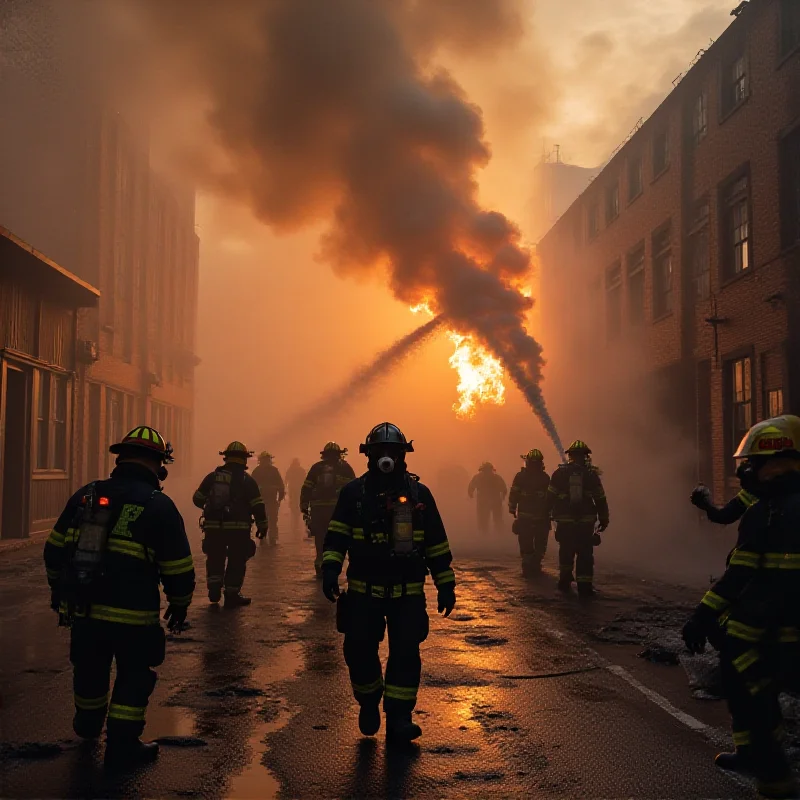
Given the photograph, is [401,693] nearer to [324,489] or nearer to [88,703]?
[88,703]

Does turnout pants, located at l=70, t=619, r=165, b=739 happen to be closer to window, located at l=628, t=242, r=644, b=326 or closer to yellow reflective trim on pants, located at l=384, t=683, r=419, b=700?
yellow reflective trim on pants, located at l=384, t=683, r=419, b=700

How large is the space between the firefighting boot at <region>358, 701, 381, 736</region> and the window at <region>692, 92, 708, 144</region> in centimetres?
1682

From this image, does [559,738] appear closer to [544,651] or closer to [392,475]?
[392,475]

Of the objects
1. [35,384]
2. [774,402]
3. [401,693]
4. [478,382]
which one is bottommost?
[401,693]

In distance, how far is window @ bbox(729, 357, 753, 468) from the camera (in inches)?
627

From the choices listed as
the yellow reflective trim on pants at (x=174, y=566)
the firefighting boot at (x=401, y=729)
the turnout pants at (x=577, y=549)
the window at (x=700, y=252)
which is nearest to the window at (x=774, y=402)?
the window at (x=700, y=252)

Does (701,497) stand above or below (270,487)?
above

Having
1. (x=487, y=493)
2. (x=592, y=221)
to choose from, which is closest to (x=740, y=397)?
(x=487, y=493)

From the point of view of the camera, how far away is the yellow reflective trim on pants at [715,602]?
3850mm

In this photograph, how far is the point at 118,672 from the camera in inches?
161

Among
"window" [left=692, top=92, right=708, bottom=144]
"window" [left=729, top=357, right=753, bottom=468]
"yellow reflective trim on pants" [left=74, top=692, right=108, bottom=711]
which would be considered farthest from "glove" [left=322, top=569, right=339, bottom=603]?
"window" [left=692, top=92, right=708, bottom=144]

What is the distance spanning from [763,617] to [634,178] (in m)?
21.4

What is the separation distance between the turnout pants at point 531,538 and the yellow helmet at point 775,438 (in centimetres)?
784

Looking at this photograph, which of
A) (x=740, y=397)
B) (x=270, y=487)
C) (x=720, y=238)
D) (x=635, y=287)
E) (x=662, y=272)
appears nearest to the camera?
(x=740, y=397)
